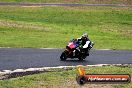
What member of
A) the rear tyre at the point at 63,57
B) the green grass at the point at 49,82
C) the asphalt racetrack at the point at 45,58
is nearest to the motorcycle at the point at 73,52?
the rear tyre at the point at 63,57

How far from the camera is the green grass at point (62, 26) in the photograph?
31984 millimetres

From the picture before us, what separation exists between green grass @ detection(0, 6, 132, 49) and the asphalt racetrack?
9.61 feet

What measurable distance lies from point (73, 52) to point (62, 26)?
20.0 meters

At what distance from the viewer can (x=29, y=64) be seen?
67.2 feet

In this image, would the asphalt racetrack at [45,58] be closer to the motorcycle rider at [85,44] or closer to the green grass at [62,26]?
the motorcycle rider at [85,44]

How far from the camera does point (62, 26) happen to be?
4281 cm

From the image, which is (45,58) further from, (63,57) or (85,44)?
(85,44)

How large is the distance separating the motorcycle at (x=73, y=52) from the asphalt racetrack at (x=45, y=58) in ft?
0.70

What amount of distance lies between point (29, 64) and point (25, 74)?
275 cm

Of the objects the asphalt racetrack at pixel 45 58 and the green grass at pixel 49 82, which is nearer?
the green grass at pixel 49 82

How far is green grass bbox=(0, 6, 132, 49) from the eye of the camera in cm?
3198

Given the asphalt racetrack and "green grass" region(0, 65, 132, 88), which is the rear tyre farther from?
"green grass" region(0, 65, 132, 88)

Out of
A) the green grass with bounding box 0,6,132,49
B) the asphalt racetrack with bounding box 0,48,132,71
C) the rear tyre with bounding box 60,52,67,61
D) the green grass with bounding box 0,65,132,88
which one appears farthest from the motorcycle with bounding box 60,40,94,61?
the green grass with bounding box 0,6,132,49

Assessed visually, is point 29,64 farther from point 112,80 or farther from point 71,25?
point 71,25
